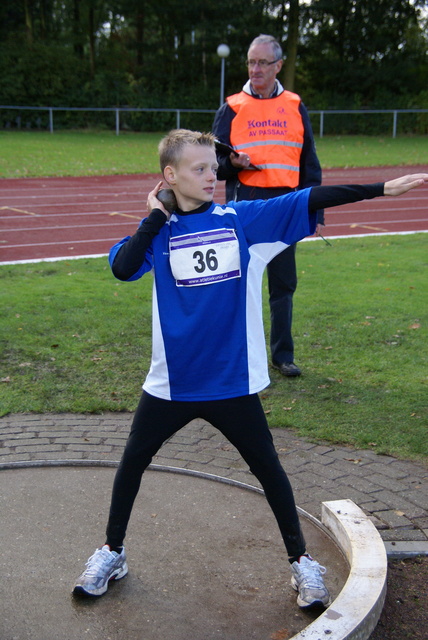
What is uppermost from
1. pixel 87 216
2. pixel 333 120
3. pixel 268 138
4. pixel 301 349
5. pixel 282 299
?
pixel 333 120

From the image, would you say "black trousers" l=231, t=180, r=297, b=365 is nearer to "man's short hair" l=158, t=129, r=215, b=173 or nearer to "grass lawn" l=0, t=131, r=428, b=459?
"grass lawn" l=0, t=131, r=428, b=459

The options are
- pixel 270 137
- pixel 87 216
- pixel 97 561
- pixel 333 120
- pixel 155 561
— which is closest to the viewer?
pixel 97 561

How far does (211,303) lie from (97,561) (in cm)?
119

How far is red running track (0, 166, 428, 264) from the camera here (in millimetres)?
12070

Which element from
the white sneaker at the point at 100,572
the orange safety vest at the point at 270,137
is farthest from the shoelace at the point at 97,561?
the orange safety vest at the point at 270,137

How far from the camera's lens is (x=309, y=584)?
→ 303 centimetres

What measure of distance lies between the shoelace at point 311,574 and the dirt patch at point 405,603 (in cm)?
28

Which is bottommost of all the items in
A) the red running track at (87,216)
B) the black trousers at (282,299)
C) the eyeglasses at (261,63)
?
the red running track at (87,216)

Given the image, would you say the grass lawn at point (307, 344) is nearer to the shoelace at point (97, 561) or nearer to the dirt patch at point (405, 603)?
the dirt patch at point (405, 603)

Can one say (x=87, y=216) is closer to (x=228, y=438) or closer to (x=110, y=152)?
(x=228, y=438)

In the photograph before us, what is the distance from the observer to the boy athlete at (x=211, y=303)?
2941mm

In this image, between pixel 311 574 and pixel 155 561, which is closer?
pixel 311 574

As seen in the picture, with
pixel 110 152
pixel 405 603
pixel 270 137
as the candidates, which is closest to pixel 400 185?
pixel 405 603

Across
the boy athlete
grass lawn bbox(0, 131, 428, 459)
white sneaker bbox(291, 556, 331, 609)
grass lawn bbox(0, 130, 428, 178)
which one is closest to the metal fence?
grass lawn bbox(0, 130, 428, 178)
